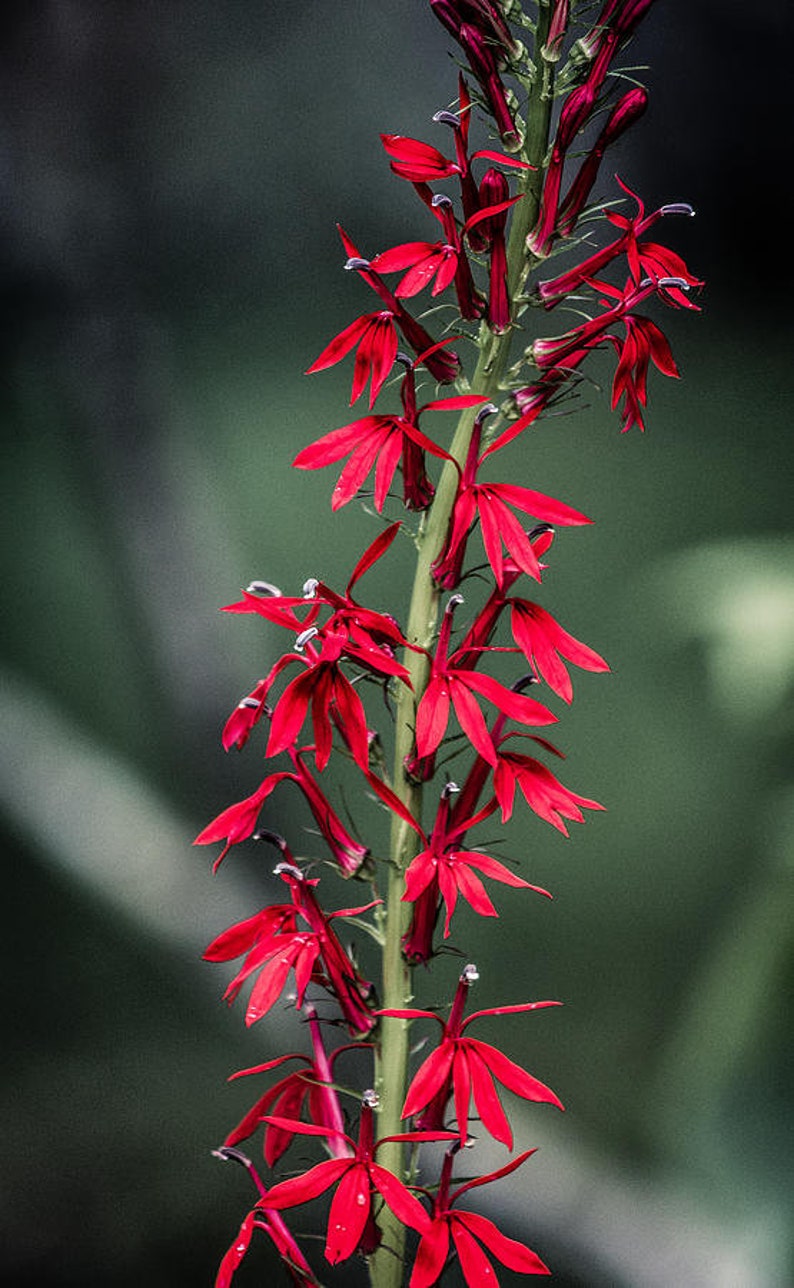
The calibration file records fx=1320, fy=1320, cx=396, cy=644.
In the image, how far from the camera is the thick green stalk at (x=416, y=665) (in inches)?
19.2

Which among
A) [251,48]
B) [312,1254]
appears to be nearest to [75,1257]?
[312,1254]

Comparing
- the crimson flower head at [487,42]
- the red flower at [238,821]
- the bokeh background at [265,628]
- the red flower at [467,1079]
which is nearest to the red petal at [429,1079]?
the red flower at [467,1079]

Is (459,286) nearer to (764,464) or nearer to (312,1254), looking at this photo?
(764,464)

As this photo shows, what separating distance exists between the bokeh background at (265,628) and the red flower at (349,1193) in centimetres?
51

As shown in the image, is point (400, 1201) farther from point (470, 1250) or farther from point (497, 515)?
point (497, 515)

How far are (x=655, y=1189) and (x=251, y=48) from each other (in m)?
0.87

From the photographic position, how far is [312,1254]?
938mm

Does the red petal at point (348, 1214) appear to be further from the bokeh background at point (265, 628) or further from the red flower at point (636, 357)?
the bokeh background at point (265, 628)

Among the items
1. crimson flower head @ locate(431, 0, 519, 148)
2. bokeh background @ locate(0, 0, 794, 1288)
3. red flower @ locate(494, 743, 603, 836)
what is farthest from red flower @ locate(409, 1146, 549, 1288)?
bokeh background @ locate(0, 0, 794, 1288)

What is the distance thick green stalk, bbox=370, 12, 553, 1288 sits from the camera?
19.2 inches

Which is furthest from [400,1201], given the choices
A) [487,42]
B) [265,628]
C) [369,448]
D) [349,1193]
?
[265,628]

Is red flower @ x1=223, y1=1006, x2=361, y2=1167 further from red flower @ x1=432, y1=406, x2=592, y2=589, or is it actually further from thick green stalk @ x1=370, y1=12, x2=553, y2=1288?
red flower @ x1=432, y1=406, x2=592, y2=589

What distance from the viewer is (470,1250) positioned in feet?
1.51

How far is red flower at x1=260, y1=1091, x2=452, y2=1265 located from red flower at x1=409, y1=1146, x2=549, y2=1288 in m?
0.01
